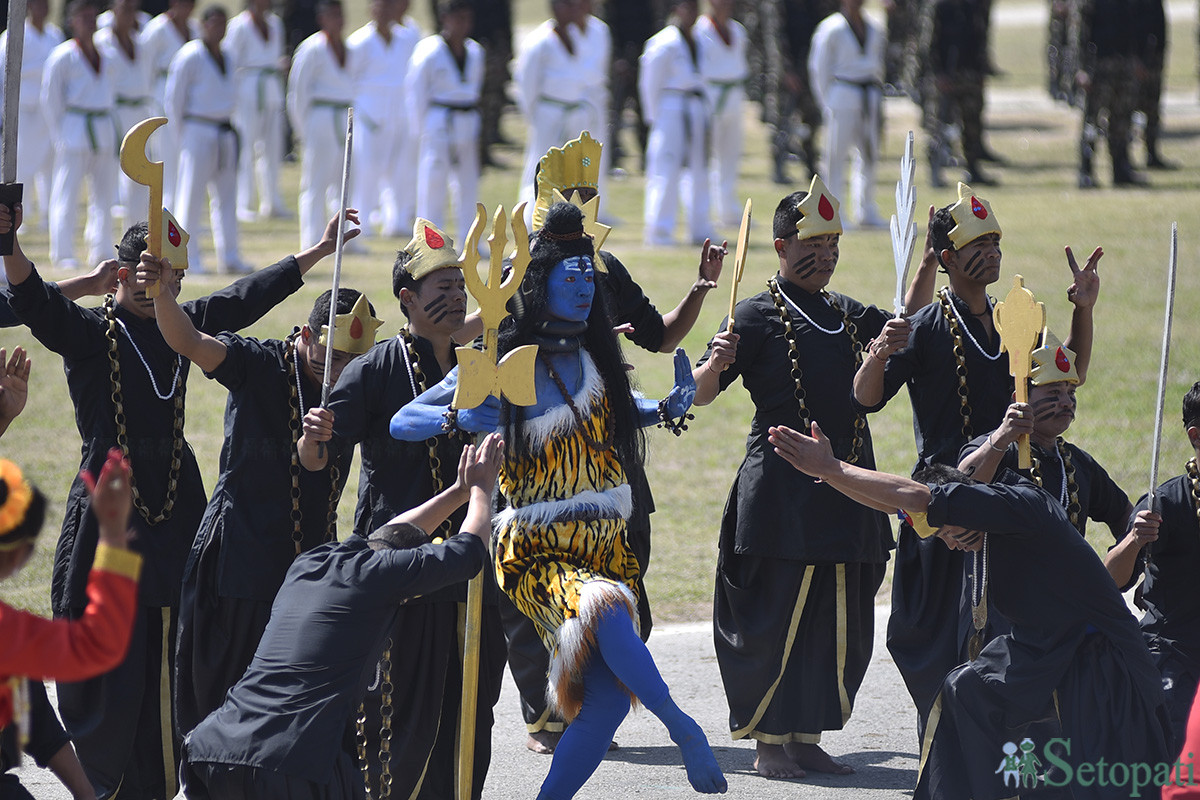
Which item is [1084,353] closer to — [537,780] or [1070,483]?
[1070,483]

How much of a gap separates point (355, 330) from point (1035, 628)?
2.36m

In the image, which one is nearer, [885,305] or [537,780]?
[537,780]

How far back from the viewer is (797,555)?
19.3 feet

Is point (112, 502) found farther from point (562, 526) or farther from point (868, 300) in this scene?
point (868, 300)

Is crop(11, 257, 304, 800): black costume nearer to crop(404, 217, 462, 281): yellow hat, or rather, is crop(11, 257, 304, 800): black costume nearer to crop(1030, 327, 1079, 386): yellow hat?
crop(404, 217, 462, 281): yellow hat

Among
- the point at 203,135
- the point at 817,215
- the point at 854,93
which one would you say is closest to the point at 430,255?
the point at 817,215

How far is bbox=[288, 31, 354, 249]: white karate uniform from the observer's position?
15.4m

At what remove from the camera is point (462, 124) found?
50.5 feet

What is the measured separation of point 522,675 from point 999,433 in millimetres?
2163

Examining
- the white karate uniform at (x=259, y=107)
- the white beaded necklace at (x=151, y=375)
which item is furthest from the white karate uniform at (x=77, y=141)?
the white beaded necklace at (x=151, y=375)

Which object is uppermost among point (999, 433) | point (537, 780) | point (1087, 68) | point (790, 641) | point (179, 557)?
point (1087, 68)

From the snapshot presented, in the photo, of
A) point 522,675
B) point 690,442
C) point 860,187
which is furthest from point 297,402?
point 860,187

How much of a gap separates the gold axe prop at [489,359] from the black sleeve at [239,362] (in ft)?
2.77

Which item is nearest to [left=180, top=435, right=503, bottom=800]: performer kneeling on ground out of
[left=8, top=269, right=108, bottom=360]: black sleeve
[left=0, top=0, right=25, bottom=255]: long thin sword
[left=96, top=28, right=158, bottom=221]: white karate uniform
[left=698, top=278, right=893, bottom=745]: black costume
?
[left=8, top=269, right=108, bottom=360]: black sleeve
